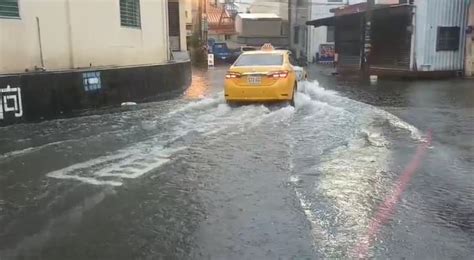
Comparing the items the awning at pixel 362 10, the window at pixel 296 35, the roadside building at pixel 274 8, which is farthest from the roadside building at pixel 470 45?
the roadside building at pixel 274 8

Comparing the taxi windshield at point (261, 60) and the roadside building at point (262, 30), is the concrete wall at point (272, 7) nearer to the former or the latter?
the roadside building at point (262, 30)

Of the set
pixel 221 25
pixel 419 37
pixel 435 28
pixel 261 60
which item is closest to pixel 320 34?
pixel 221 25

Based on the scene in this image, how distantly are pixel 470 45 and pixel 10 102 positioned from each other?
21.8 m

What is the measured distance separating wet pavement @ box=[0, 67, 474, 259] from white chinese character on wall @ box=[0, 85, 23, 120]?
1.13 feet

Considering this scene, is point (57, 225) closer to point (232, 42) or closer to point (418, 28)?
point (418, 28)

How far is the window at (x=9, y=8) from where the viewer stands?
1194cm

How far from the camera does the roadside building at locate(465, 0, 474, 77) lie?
25.8 meters

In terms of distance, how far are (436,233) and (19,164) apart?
5635mm

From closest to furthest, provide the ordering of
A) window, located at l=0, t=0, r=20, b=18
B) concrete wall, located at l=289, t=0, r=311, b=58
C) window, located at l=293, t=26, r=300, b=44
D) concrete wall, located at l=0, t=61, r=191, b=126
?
concrete wall, located at l=0, t=61, r=191, b=126 → window, located at l=0, t=0, r=20, b=18 → concrete wall, located at l=289, t=0, r=311, b=58 → window, located at l=293, t=26, r=300, b=44

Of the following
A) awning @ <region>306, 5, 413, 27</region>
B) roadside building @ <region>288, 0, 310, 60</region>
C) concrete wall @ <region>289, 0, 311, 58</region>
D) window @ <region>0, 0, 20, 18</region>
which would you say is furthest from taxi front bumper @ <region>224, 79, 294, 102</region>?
concrete wall @ <region>289, 0, 311, 58</region>

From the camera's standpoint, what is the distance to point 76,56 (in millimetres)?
14242

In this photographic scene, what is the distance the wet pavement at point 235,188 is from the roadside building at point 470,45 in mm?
15848

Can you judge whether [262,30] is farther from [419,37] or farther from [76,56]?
[76,56]

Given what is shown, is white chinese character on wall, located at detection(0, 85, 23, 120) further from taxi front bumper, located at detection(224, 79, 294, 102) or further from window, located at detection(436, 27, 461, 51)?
window, located at detection(436, 27, 461, 51)
